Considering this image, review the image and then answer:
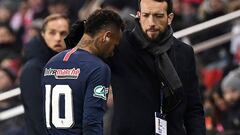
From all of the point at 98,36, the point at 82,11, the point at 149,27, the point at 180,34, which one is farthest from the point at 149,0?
the point at 82,11

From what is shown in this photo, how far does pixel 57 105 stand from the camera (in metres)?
6.40

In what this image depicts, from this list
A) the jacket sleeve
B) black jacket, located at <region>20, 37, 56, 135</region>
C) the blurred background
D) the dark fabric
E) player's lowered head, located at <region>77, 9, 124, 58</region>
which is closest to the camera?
player's lowered head, located at <region>77, 9, 124, 58</region>

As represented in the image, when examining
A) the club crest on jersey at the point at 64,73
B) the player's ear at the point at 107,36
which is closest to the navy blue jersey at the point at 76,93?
the club crest on jersey at the point at 64,73

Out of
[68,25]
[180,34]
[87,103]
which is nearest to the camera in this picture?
[87,103]

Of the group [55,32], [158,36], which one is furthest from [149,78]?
[55,32]

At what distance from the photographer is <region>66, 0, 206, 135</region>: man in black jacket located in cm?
698

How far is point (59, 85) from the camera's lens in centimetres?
638

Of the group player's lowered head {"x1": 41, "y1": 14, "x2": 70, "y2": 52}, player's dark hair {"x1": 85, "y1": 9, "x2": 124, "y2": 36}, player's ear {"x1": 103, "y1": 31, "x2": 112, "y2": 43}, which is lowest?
player's ear {"x1": 103, "y1": 31, "x2": 112, "y2": 43}

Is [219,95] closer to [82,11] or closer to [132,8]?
[132,8]

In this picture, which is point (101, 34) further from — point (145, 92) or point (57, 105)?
point (145, 92)

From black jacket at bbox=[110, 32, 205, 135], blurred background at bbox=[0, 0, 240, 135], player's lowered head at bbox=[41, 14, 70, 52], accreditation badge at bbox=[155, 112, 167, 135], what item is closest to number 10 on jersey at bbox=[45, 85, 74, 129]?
black jacket at bbox=[110, 32, 205, 135]

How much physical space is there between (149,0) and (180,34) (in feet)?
9.27

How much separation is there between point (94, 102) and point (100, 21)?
634mm

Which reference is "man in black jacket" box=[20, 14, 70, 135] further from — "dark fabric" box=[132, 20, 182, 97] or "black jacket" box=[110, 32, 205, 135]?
"dark fabric" box=[132, 20, 182, 97]
